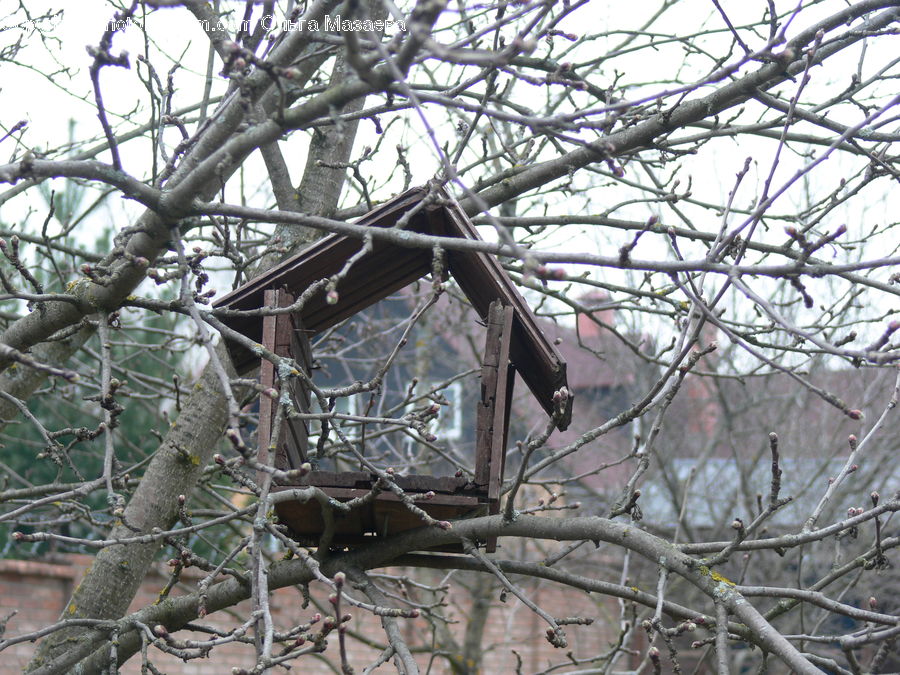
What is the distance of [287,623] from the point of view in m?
8.94

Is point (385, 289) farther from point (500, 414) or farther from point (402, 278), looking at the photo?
point (500, 414)

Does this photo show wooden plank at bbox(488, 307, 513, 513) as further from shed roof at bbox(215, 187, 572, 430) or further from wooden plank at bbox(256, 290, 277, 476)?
wooden plank at bbox(256, 290, 277, 476)

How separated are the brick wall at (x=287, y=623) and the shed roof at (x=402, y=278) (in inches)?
96.6

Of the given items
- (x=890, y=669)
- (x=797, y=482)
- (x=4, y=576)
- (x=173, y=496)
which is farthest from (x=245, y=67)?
(x=890, y=669)

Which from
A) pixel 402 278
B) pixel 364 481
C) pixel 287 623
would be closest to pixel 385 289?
pixel 402 278

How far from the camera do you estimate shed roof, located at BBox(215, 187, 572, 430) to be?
2953 millimetres

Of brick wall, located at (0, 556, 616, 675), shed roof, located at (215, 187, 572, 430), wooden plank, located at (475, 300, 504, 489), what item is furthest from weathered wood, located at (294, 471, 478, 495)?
brick wall, located at (0, 556, 616, 675)

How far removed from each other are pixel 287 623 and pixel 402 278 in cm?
647

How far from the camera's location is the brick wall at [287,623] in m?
Answer: 7.29

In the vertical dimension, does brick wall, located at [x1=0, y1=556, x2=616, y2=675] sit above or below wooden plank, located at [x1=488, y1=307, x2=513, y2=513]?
above

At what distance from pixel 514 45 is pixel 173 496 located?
9.05ft

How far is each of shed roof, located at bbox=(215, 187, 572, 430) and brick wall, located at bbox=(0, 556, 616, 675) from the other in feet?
8.05

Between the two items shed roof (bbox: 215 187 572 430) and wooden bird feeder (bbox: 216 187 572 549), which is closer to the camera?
wooden bird feeder (bbox: 216 187 572 549)

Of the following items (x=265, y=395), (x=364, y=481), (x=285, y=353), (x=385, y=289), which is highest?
(x=385, y=289)
